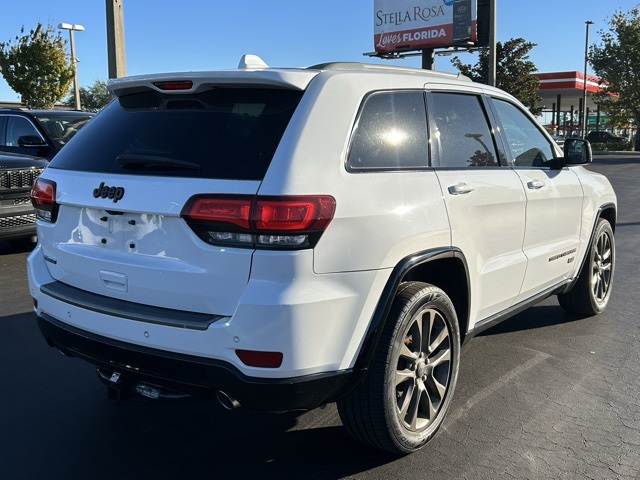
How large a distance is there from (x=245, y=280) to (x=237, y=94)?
874mm

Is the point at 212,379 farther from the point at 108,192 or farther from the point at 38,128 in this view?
the point at 38,128

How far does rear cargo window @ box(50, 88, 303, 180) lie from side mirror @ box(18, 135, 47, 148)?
5911 millimetres

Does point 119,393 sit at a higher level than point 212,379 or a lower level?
lower

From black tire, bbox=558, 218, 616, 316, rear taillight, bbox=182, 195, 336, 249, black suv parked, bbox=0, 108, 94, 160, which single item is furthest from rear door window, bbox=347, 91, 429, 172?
black suv parked, bbox=0, 108, 94, 160

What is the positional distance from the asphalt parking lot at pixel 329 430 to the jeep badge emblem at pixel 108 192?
1285 millimetres

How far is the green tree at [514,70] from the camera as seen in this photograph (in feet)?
126

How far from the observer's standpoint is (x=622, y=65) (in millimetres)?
41250

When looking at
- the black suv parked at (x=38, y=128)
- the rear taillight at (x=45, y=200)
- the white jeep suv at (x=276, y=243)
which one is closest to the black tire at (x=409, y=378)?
the white jeep suv at (x=276, y=243)

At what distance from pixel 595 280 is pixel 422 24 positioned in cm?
2974

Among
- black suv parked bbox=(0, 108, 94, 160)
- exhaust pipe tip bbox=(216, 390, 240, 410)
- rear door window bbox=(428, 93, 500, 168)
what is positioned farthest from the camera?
black suv parked bbox=(0, 108, 94, 160)

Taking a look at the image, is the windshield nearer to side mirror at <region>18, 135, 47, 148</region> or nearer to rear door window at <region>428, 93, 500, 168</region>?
side mirror at <region>18, 135, 47, 148</region>

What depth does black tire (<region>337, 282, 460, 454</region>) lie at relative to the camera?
2938 mm

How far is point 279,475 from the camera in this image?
9.97ft

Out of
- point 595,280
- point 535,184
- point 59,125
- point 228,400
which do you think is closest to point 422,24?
point 59,125
